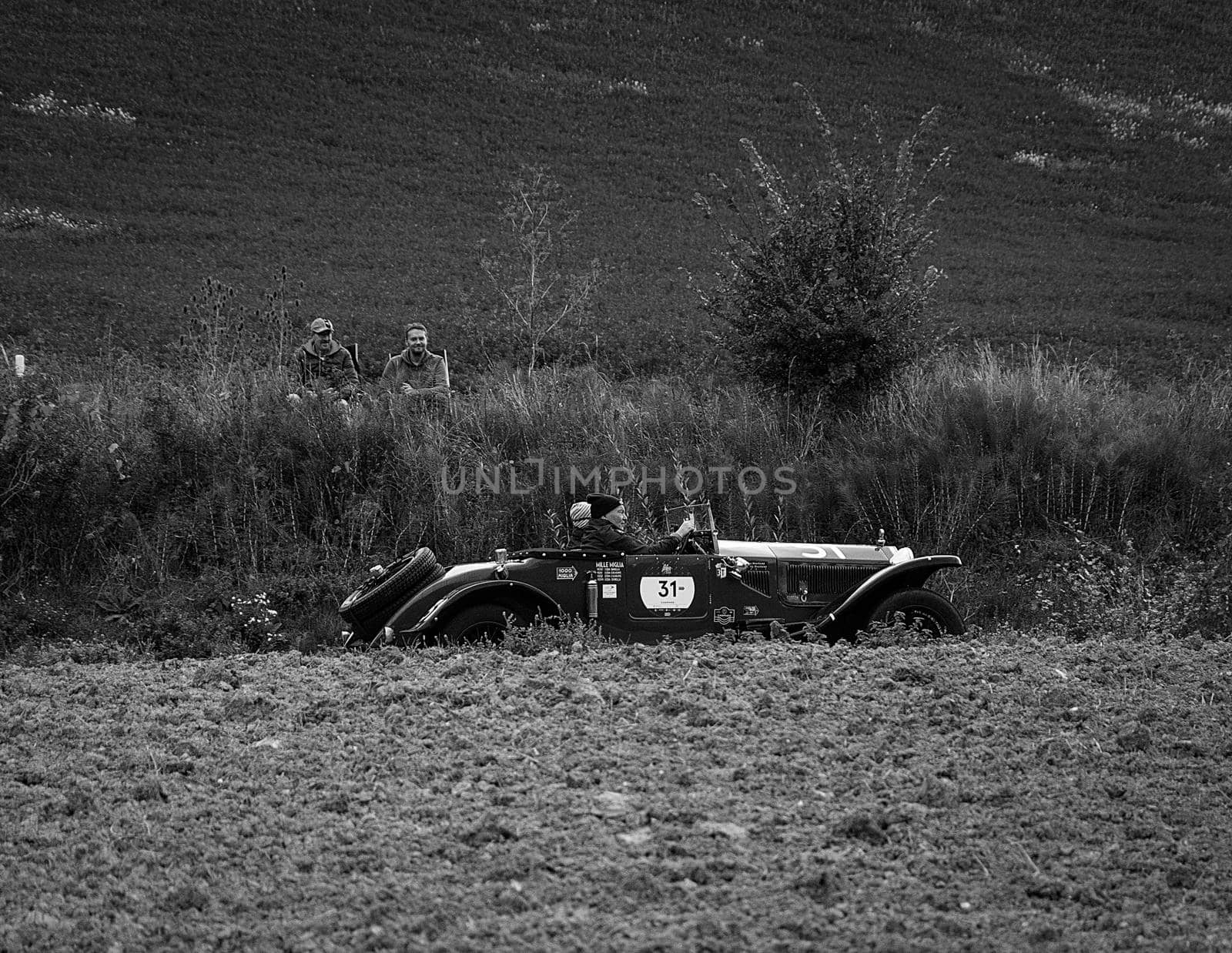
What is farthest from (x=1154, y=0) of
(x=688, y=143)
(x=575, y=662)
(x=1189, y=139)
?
(x=575, y=662)

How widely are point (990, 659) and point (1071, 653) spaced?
0.78 m

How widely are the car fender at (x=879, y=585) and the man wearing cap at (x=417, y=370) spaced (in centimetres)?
713

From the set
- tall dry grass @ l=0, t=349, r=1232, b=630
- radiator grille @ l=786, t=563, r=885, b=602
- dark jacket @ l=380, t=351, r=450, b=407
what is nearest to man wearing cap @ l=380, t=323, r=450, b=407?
dark jacket @ l=380, t=351, r=450, b=407

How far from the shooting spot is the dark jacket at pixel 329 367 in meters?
15.7

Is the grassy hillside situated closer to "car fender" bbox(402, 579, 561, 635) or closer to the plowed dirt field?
"car fender" bbox(402, 579, 561, 635)

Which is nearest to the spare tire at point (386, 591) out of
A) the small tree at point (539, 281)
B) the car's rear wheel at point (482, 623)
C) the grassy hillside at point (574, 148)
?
the car's rear wheel at point (482, 623)

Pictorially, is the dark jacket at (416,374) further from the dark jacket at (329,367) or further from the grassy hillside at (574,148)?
the grassy hillside at (574,148)

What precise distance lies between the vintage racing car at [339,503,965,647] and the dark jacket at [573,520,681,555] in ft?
0.37

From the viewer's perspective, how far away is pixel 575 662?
850cm

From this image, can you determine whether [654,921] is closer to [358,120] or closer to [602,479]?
[602,479]

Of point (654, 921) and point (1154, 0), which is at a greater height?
point (1154, 0)

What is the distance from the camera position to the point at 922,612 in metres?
10.1

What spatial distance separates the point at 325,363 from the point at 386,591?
22.6ft

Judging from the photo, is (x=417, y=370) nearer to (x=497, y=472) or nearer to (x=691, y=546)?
(x=497, y=472)
